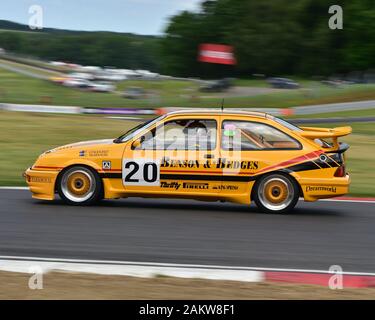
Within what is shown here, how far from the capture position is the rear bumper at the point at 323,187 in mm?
10070

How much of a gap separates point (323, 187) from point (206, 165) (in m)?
1.70

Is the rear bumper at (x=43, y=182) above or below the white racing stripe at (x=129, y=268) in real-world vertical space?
above

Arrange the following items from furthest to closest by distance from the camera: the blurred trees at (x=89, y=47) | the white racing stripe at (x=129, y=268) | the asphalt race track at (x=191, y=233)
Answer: the blurred trees at (x=89, y=47)
the asphalt race track at (x=191, y=233)
the white racing stripe at (x=129, y=268)

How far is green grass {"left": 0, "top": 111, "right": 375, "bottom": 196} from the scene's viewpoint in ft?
48.6

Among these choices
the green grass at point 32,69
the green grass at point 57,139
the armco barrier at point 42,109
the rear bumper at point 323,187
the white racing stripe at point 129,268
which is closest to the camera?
the white racing stripe at point 129,268

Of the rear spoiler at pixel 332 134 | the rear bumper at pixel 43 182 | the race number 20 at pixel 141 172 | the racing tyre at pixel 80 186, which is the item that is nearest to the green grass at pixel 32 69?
the rear bumper at pixel 43 182

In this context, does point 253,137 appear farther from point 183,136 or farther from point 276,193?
point 183,136

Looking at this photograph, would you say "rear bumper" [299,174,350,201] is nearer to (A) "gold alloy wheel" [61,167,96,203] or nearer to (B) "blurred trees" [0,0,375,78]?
(A) "gold alloy wheel" [61,167,96,203]

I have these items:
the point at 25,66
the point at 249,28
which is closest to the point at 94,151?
the point at 25,66

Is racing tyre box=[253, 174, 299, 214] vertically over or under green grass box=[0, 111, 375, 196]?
under

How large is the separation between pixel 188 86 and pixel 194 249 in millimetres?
55306

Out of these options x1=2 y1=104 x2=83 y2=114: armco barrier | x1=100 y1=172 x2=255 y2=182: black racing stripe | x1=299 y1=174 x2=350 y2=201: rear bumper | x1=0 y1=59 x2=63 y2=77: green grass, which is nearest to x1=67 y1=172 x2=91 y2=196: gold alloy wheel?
x1=100 y1=172 x2=255 y2=182: black racing stripe

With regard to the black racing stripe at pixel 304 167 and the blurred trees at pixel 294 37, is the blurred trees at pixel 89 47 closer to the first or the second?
the blurred trees at pixel 294 37

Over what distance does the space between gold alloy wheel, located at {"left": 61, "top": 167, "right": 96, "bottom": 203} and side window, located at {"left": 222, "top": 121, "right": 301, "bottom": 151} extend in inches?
79.1
